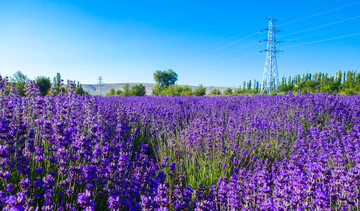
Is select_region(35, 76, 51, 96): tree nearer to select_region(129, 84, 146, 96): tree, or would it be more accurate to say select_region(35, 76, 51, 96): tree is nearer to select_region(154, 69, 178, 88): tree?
select_region(129, 84, 146, 96): tree

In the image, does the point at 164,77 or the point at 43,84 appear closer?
the point at 43,84

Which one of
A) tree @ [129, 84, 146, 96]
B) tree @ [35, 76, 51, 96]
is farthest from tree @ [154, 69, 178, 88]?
tree @ [35, 76, 51, 96]

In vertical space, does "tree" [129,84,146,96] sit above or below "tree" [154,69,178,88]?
below

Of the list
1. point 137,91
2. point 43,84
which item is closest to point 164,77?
point 137,91

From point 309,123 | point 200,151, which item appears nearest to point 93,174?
point 200,151

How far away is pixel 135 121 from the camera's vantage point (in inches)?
199

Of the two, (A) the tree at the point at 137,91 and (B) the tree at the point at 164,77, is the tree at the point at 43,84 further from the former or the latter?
(B) the tree at the point at 164,77

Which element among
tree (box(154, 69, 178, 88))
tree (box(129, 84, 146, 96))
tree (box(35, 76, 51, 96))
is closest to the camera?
tree (box(35, 76, 51, 96))

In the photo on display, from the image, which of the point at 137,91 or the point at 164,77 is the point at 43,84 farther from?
the point at 164,77

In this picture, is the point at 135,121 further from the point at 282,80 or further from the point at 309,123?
the point at 282,80

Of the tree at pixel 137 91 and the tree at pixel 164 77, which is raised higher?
the tree at pixel 164 77

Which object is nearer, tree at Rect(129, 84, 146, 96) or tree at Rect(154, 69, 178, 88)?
tree at Rect(129, 84, 146, 96)

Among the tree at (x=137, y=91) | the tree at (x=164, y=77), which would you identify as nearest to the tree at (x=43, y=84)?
the tree at (x=137, y=91)

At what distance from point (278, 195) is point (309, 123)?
4.56 m
